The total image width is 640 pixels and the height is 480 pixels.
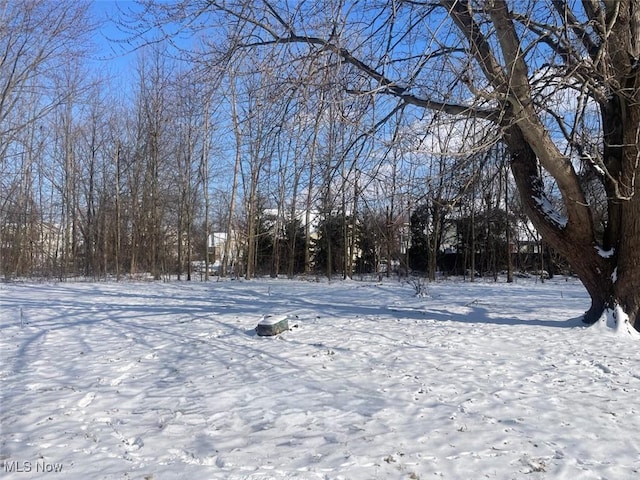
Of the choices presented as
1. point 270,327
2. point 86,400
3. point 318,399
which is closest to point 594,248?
point 270,327

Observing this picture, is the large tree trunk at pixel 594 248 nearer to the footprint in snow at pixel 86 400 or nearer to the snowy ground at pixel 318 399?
the snowy ground at pixel 318 399

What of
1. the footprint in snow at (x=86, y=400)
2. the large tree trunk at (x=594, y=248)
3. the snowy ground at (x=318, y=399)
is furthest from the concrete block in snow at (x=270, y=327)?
the large tree trunk at (x=594, y=248)

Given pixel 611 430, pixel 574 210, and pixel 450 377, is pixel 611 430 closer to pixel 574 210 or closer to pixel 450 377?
pixel 450 377

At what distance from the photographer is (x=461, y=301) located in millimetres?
13070

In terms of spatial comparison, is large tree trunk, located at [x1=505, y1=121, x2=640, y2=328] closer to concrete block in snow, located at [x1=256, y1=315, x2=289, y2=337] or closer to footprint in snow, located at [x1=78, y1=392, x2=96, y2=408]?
concrete block in snow, located at [x1=256, y1=315, x2=289, y2=337]

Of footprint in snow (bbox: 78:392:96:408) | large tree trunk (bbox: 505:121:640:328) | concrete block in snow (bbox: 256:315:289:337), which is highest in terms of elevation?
large tree trunk (bbox: 505:121:640:328)

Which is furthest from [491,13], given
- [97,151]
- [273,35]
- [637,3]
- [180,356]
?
[97,151]

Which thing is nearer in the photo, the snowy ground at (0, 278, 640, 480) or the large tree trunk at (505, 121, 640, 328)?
the snowy ground at (0, 278, 640, 480)

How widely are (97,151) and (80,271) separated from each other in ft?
22.9

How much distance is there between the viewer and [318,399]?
4996 millimetres

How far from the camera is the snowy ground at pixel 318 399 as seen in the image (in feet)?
11.6

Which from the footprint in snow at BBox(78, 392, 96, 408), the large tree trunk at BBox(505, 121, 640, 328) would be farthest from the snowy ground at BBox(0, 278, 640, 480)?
the large tree trunk at BBox(505, 121, 640, 328)

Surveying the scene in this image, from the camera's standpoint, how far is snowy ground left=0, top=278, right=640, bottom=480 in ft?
11.6

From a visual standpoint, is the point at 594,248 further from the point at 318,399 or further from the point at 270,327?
the point at 318,399
